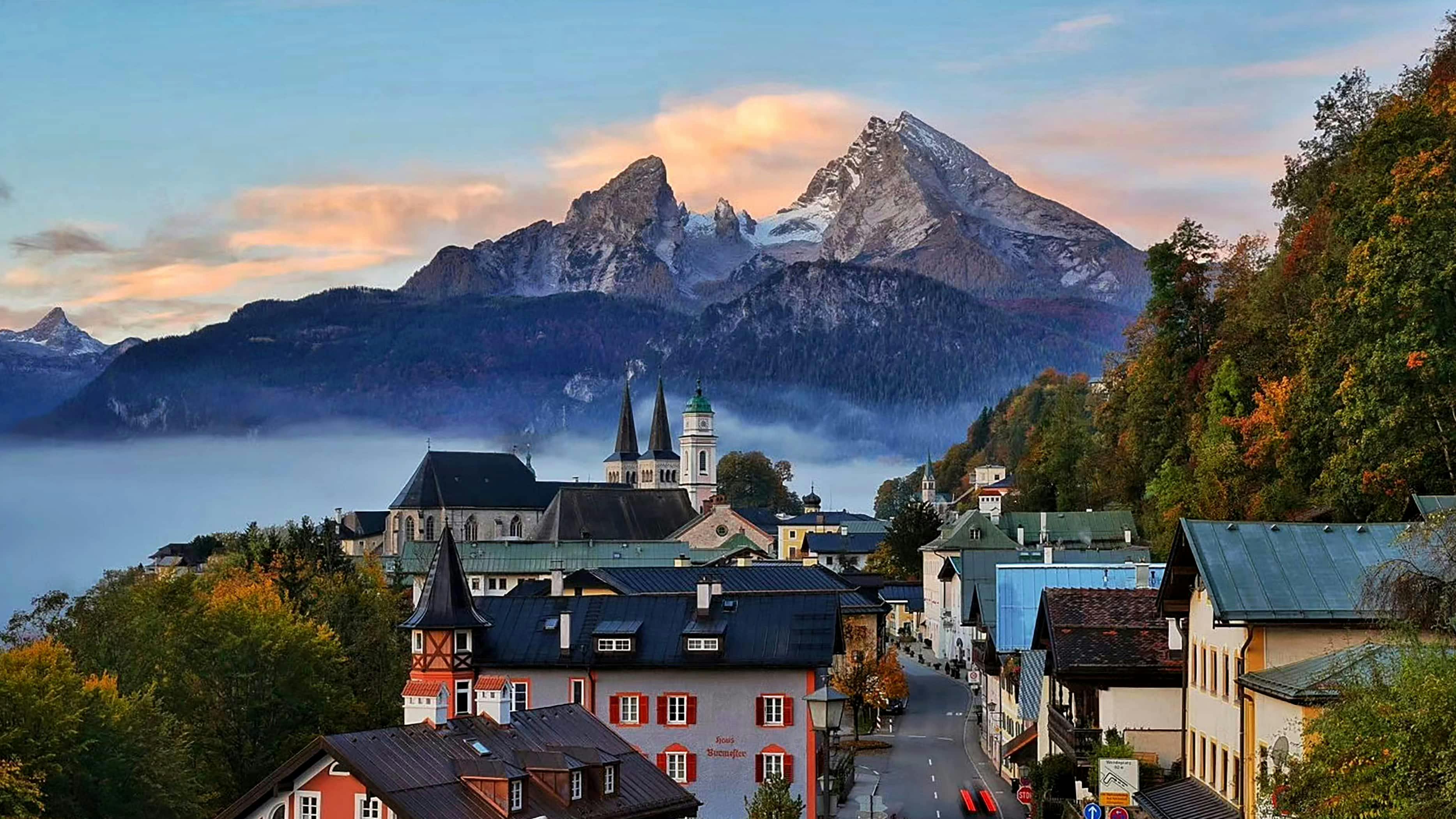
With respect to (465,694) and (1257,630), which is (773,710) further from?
(1257,630)

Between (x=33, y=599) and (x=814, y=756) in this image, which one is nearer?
(x=814, y=756)

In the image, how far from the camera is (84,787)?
61.6 metres

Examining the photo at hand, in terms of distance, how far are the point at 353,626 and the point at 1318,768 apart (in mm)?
83867

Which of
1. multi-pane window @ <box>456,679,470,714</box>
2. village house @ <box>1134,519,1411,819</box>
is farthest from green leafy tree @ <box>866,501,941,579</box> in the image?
village house @ <box>1134,519,1411,819</box>

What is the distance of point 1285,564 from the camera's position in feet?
111

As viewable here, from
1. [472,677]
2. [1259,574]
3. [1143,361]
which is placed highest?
[1143,361]

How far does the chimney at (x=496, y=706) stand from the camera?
48.8 meters

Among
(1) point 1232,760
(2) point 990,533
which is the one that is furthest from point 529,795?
(2) point 990,533

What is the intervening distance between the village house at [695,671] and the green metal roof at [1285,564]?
30.9 m

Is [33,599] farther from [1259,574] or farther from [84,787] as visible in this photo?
[1259,574]

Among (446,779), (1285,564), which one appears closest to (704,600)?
(446,779)

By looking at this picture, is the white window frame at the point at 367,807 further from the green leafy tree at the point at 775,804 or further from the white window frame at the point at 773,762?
the white window frame at the point at 773,762

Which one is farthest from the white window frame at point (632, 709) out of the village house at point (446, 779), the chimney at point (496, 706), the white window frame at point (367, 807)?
the white window frame at point (367, 807)

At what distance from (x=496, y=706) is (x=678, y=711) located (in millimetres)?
19995
